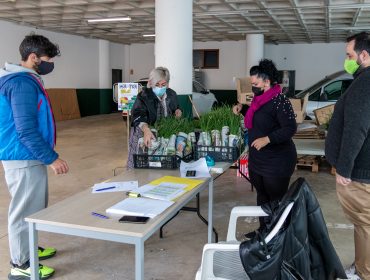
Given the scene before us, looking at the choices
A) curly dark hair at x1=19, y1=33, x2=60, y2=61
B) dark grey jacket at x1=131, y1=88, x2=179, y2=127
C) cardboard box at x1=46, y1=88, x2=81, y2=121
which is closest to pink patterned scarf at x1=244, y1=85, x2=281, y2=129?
dark grey jacket at x1=131, y1=88, x2=179, y2=127

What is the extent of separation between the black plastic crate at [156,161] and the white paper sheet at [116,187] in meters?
0.43

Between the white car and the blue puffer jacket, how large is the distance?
7.13 meters

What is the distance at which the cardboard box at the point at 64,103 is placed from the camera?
13.0m

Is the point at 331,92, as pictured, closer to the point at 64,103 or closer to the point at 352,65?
the point at 352,65

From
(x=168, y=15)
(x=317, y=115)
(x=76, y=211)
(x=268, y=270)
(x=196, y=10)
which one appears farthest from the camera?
(x=196, y=10)

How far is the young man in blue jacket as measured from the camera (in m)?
2.48

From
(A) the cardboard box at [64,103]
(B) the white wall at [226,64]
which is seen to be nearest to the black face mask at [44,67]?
(A) the cardboard box at [64,103]

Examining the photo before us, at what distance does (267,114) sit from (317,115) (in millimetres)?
4312

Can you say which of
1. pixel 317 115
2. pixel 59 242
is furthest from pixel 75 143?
pixel 59 242

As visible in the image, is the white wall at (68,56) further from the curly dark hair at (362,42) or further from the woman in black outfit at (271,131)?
the curly dark hair at (362,42)

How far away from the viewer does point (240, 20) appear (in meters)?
11.0

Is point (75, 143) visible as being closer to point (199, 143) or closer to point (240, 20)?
point (240, 20)

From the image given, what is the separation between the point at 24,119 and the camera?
2.45 m

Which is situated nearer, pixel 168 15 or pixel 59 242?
pixel 59 242
